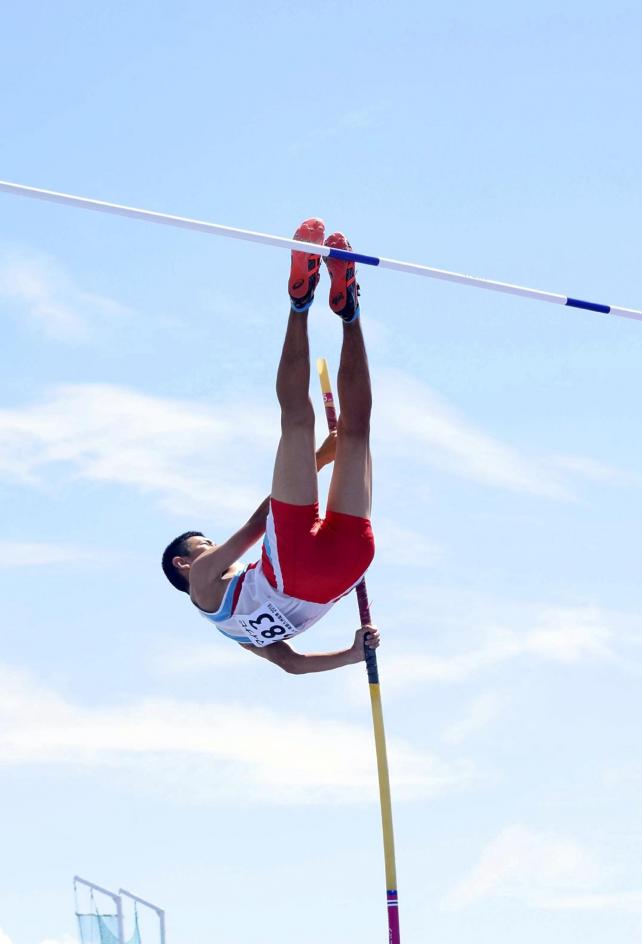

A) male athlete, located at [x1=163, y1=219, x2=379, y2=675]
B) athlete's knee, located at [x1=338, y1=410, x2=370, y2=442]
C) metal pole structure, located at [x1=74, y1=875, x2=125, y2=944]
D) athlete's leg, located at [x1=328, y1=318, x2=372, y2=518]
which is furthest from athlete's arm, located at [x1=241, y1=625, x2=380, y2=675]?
metal pole structure, located at [x1=74, y1=875, x2=125, y2=944]

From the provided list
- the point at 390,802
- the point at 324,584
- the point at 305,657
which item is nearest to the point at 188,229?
the point at 324,584

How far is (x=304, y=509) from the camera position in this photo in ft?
33.1

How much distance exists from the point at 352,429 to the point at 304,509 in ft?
2.22

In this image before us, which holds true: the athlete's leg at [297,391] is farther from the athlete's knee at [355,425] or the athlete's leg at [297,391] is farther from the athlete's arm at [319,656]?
the athlete's arm at [319,656]

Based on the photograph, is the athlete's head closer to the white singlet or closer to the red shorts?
the white singlet

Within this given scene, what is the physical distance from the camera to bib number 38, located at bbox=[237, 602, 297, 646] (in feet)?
34.5

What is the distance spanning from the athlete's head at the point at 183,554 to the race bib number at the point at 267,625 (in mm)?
782

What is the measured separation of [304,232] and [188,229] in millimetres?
926

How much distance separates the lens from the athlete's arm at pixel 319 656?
1122cm

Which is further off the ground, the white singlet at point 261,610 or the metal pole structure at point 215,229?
the metal pole structure at point 215,229

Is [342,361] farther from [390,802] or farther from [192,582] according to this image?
[390,802]

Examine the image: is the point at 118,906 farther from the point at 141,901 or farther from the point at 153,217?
the point at 153,217

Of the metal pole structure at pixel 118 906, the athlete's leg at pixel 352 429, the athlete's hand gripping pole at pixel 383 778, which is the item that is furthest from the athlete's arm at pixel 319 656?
the metal pole structure at pixel 118 906

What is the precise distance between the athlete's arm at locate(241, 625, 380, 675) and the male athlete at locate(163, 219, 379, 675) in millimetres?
540
